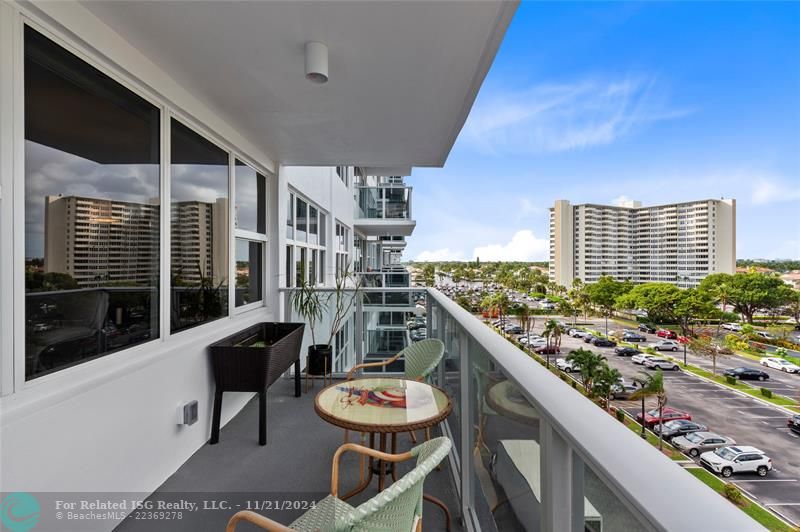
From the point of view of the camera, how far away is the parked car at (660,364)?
24.0m

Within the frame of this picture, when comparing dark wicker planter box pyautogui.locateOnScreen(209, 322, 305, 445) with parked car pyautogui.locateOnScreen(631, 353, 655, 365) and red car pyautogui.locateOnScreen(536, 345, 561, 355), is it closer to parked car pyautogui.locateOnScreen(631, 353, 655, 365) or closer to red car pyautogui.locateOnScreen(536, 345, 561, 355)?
parked car pyautogui.locateOnScreen(631, 353, 655, 365)

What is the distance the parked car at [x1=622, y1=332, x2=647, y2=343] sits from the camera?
3077 cm

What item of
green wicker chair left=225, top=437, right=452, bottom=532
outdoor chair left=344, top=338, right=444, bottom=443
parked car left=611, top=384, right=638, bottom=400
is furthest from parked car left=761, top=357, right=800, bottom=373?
green wicker chair left=225, top=437, right=452, bottom=532

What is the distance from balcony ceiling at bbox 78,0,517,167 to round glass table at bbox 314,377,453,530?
202cm

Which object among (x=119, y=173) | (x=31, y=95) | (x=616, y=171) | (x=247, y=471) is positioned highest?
(x=616, y=171)

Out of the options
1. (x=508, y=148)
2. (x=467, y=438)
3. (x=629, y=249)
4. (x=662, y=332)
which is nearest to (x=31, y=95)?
(x=467, y=438)

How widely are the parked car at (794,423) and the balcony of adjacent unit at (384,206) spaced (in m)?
16.7

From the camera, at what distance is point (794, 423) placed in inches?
623

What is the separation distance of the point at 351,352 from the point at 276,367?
5.84 feet

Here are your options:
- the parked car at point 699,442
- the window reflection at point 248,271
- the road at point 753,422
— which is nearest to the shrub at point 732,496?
the window reflection at point 248,271

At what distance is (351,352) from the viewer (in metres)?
4.96

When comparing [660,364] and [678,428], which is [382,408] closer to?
[678,428]

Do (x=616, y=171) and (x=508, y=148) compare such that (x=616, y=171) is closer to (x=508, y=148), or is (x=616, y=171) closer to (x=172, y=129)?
(x=508, y=148)

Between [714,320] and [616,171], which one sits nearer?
[714,320]
